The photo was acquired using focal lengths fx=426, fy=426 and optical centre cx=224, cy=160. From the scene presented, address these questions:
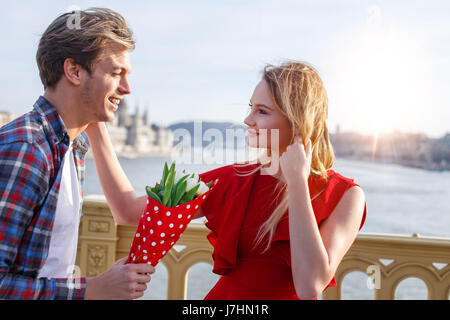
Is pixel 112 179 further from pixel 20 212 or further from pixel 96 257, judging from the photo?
pixel 96 257

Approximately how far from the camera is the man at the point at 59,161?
1202 mm

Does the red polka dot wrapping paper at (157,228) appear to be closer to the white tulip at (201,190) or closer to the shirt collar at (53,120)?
the white tulip at (201,190)

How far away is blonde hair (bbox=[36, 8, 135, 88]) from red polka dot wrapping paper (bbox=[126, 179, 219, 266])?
1.78 feet

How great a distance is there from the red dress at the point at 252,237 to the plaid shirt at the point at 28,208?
0.59 metres

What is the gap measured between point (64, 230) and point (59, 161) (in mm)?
229

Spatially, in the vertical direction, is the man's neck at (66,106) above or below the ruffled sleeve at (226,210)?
above

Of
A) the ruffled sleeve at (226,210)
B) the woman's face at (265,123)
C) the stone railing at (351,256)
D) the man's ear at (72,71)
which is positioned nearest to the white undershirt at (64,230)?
the man's ear at (72,71)

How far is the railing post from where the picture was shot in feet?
8.64

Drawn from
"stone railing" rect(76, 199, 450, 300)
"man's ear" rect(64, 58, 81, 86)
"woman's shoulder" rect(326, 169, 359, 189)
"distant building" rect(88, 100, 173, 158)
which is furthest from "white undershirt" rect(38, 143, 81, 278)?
"distant building" rect(88, 100, 173, 158)

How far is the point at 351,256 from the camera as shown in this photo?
250 centimetres

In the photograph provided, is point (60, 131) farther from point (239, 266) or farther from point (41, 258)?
point (239, 266)

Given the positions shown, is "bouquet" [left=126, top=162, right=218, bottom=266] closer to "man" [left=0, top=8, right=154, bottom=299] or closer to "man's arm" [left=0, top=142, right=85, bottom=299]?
"man" [left=0, top=8, right=154, bottom=299]

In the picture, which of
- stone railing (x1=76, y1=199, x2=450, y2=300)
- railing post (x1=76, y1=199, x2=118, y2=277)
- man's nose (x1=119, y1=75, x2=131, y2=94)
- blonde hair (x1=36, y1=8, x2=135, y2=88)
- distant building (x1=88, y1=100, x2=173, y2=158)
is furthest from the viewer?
distant building (x1=88, y1=100, x2=173, y2=158)
